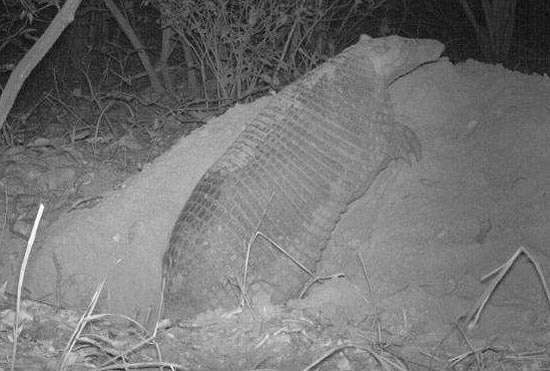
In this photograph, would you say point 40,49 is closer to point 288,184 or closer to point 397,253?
point 288,184

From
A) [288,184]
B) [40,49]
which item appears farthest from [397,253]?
[40,49]

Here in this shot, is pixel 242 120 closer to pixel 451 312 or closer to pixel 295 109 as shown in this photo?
pixel 295 109

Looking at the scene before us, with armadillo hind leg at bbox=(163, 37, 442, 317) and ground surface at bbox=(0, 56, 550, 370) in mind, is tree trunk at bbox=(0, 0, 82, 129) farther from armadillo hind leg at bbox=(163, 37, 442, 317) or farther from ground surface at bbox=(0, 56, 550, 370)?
armadillo hind leg at bbox=(163, 37, 442, 317)

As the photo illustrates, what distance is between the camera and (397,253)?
13.0 ft

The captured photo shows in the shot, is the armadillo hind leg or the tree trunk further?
the armadillo hind leg

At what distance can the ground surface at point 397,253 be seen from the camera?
2375 mm

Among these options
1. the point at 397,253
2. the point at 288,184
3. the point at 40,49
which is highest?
the point at 40,49

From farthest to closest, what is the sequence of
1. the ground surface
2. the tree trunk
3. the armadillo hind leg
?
the armadillo hind leg → the tree trunk → the ground surface

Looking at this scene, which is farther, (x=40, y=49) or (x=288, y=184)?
(x=288, y=184)

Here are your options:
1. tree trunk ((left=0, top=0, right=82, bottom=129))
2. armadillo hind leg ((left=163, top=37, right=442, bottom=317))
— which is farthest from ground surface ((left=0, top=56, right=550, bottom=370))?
tree trunk ((left=0, top=0, right=82, bottom=129))

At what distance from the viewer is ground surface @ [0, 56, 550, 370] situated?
2375mm

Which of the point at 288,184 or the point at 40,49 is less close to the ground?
the point at 40,49

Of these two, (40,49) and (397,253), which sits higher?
(40,49)

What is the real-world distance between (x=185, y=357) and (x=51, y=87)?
7321 millimetres
